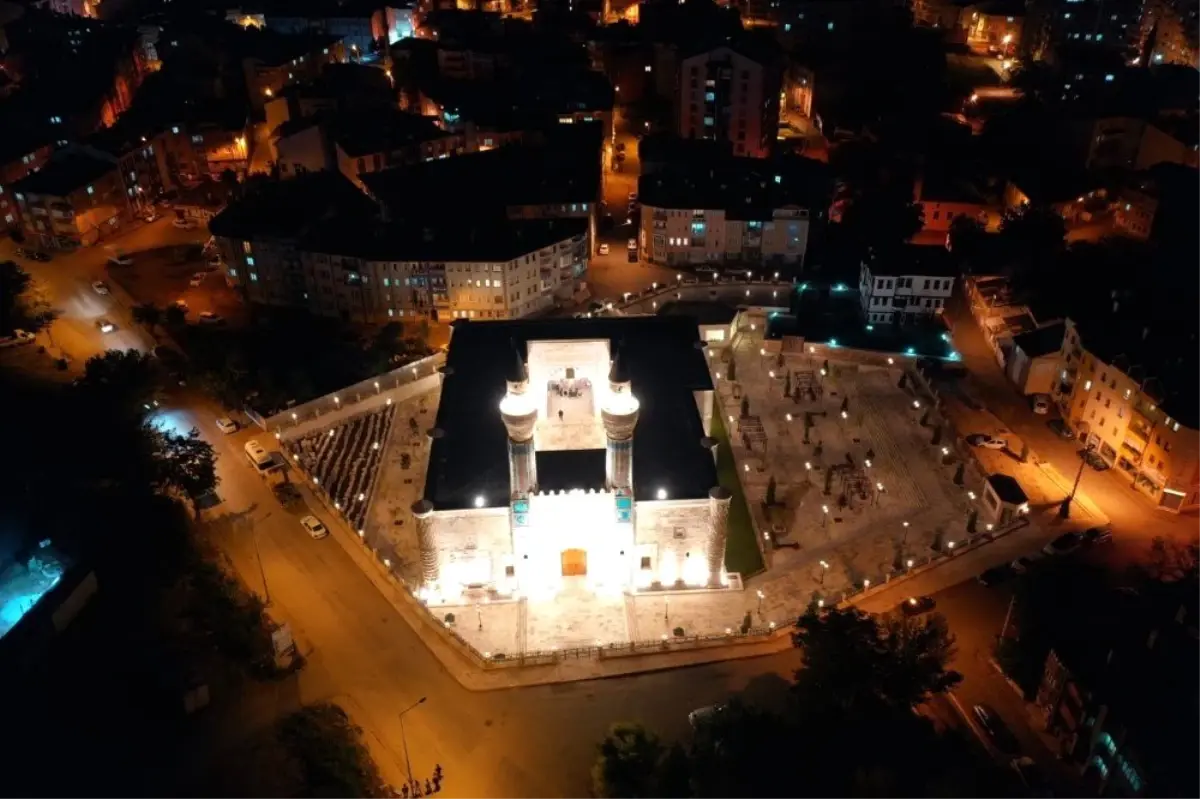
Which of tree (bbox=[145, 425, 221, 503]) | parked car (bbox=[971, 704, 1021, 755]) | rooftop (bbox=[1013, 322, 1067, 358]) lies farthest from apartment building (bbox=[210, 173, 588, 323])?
parked car (bbox=[971, 704, 1021, 755])

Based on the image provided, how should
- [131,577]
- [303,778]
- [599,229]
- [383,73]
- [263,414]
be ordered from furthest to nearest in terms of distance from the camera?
1. [383,73]
2. [599,229]
3. [263,414]
4. [131,577]
5. [303,778]

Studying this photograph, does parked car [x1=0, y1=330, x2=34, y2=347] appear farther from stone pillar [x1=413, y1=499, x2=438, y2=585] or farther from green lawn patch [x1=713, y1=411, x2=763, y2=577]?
green lawn patch [x1=713, y1=411, x2=763, y2=577]

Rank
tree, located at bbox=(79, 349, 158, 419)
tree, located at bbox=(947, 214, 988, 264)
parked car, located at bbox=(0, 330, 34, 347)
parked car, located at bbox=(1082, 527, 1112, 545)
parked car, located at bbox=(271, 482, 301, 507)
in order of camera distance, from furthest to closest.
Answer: tree, located at bbox=(947, 214, 988, 264) < parked car, located at bbox=(0, 330, 34, 347) < tree, located at bbox=(79, 349, 158, 419) < parked car, located at bbox=(271, 482, 301, 507) < parked car, located at bbox=(1082, 527, 1112, 545)

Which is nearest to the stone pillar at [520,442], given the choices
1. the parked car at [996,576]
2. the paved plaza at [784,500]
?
the paved plaza at [784,500]

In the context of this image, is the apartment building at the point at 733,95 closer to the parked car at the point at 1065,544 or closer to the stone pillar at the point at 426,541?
the parked car at the point at 1065,544

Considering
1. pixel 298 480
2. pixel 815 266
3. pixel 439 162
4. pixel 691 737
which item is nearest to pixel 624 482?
pixel 691 737

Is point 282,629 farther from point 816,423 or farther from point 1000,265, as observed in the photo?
point 1000,265
